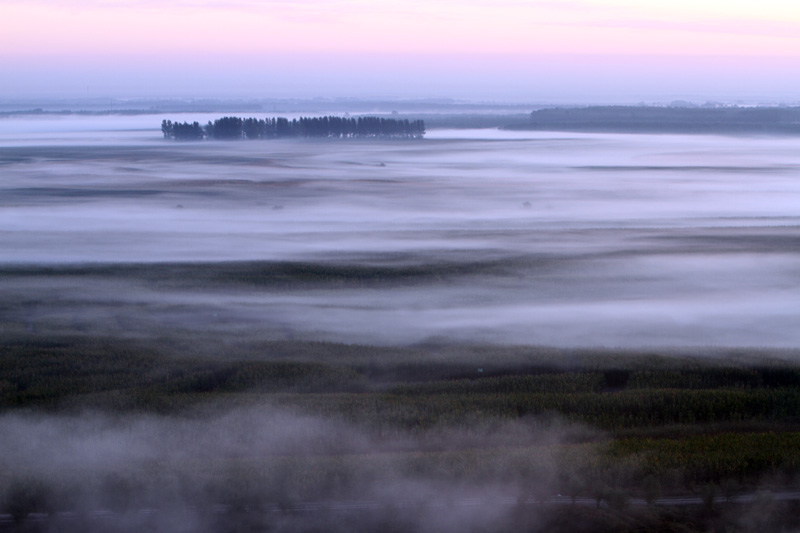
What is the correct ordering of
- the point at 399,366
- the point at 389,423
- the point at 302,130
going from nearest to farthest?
the point at 389,423
the point at 399,366
the point at 302,130

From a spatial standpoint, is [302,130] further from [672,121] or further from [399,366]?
[399,366]

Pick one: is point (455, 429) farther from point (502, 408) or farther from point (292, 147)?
point (292, 147)

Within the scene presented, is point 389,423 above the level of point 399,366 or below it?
above

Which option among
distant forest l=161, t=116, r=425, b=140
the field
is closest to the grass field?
the field

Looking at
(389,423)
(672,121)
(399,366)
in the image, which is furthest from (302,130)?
(389,423)

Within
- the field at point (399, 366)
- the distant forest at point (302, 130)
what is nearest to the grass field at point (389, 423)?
the field at point (399, 366)

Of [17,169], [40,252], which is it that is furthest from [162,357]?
[17,169]
